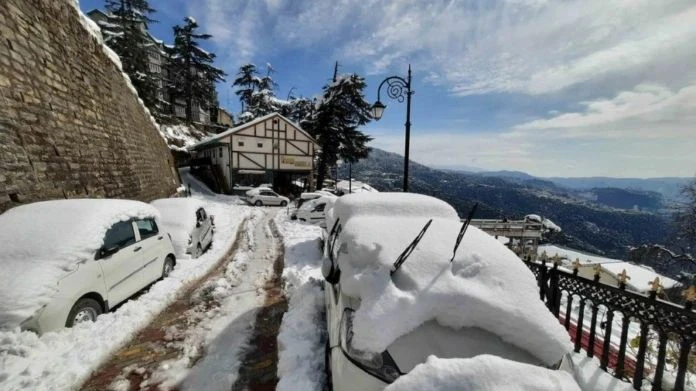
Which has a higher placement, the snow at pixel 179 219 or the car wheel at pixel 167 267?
the snow at pixel 179 219

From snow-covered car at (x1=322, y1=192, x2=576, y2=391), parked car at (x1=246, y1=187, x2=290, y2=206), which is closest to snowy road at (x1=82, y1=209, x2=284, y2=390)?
snow-covered car at (x1=322, y1=192, x2=576, y2=391)

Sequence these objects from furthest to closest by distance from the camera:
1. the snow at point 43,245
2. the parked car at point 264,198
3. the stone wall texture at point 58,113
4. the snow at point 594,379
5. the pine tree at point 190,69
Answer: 1. the pine tree at point 190,69
2. the parked car at point 264,198
3. the stone wall texture at point 58,113
4. the snow at point 43,245
5. the snow at point 594,379

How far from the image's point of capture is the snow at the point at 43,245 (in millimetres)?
3625

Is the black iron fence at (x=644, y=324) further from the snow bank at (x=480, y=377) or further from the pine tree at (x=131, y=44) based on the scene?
the pine tree at (x=131, y=44)

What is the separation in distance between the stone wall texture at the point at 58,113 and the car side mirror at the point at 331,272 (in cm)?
604

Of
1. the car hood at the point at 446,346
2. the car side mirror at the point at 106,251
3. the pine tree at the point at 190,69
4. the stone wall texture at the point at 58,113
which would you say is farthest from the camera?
the pine tree at the point at 190,69

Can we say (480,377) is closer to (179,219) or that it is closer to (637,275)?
(179,219)

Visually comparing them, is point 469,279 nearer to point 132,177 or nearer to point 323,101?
point 132,177

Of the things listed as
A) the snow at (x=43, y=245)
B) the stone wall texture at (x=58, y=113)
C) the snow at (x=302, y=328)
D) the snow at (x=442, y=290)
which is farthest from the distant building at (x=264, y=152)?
the snow at (x=442, y=290)

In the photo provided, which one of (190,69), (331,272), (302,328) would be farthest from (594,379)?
(190,69)

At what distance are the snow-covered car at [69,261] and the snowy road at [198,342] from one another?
2.81 ft

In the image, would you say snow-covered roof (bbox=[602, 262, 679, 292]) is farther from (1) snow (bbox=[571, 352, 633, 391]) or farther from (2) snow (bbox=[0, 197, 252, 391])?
(2) snow (bbox=[0, 197, 252, 391])

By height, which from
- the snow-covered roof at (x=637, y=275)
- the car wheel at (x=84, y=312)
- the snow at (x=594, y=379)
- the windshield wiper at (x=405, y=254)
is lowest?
the snow-covered roof at (x=637, y=275)

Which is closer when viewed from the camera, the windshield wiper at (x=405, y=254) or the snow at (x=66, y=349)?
the windshield wiper at (x=405, y=254)
